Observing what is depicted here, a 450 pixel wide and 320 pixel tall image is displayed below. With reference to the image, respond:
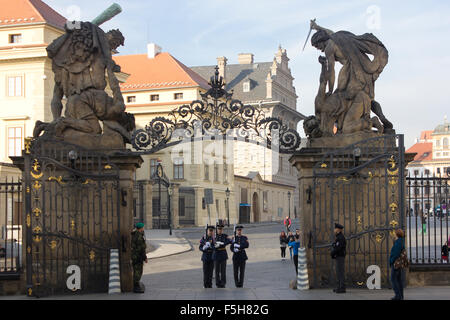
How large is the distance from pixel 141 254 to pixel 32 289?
2.24m

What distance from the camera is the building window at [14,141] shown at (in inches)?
1659

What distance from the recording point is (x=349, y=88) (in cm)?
1519

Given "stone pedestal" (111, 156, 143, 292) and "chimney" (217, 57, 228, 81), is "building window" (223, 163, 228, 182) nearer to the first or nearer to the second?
"chimney" (217, 57, 228, 81)

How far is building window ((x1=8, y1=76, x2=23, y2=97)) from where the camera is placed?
4297cm

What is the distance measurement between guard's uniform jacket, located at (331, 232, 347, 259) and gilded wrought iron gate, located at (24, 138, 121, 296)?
427 cm

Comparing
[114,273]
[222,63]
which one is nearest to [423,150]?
[222,63]

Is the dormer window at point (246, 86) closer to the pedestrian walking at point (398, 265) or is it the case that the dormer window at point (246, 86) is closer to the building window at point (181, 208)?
the building window at point (181, 208)

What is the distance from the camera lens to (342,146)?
15.0 meters

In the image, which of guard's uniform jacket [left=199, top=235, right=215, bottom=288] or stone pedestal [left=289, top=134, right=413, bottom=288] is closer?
stone pedestal [left=289, top=134, right=413, bottom=288]

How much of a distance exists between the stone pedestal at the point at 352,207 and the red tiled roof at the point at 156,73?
44.5m

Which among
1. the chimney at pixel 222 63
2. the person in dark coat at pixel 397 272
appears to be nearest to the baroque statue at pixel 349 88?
the person in dark coat at pixel 397 272

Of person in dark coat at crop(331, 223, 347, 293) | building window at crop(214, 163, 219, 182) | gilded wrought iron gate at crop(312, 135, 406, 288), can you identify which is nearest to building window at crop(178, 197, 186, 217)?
building window at crop(214, 163, 219, 182)

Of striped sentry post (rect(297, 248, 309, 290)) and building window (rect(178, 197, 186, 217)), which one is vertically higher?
building window (rect(178, 197, 186, 217))

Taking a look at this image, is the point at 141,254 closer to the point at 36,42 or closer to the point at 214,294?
the point at 214,294
